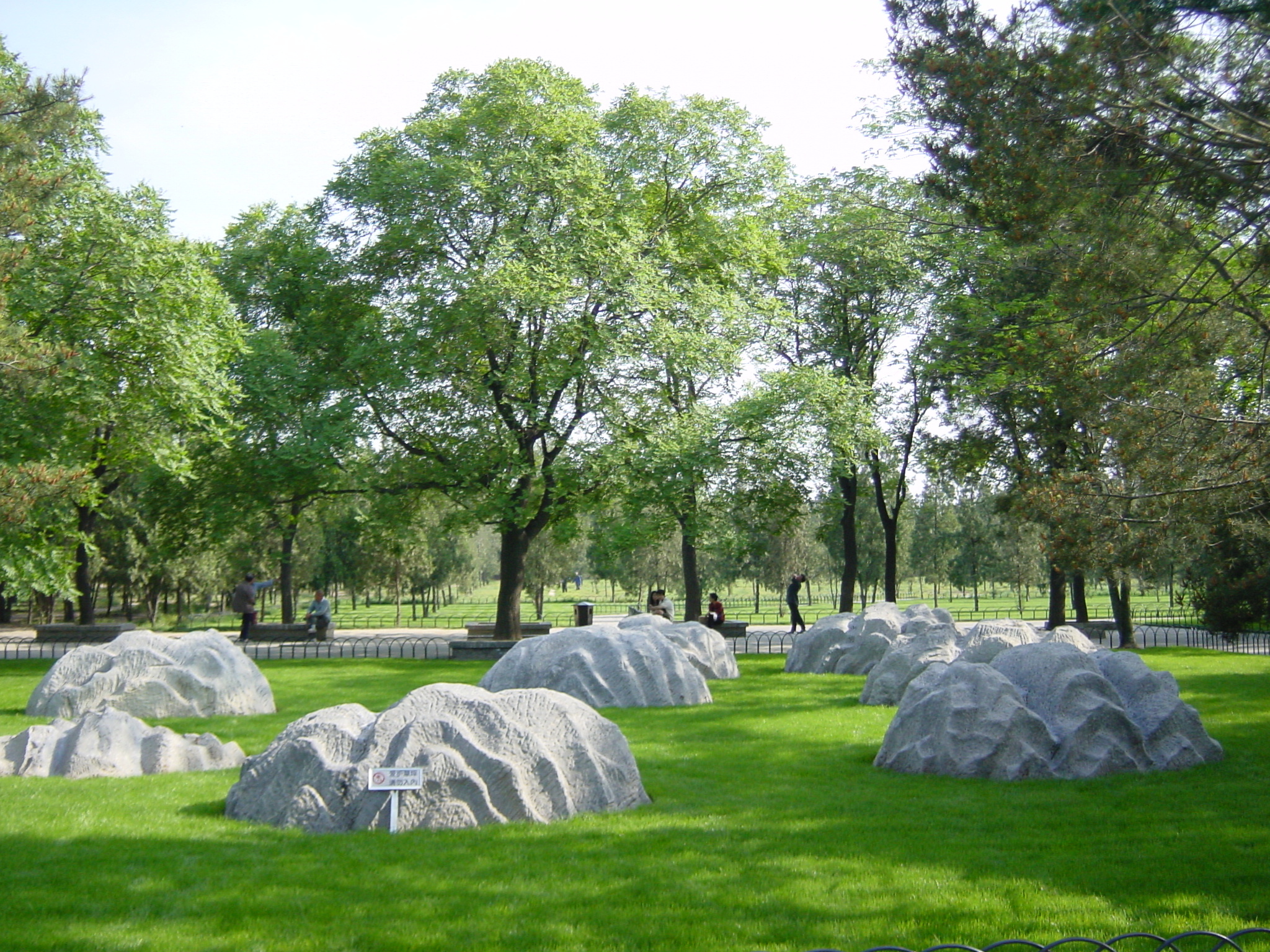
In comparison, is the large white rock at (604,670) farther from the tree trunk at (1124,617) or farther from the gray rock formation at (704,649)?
the tree trunk at (1124,617)

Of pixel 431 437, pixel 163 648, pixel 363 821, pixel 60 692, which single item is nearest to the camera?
pixel 363 821

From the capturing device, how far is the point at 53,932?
614 centimetres

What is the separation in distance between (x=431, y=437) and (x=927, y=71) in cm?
1878

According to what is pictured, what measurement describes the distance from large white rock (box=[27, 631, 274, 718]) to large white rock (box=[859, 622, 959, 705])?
9092 mm

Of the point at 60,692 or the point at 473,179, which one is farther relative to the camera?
the point at 473,179

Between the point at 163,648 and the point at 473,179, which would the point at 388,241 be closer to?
the point at 473,179

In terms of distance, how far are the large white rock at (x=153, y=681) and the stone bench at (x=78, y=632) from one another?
1296 cm

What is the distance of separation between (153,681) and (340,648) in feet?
41.3

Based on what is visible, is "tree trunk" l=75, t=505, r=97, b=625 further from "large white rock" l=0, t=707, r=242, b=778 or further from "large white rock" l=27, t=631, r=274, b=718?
"large white rock" l=0, t=707, r=242, b=778

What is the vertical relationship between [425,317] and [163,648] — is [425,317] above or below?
above

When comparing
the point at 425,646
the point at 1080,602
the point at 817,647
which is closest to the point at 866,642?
the point at 817,647

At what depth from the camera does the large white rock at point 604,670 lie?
15.7 meters

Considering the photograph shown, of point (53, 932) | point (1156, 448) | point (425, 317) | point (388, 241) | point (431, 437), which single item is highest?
point (388, 241)

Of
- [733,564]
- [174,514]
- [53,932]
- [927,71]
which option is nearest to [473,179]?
[174,514]
